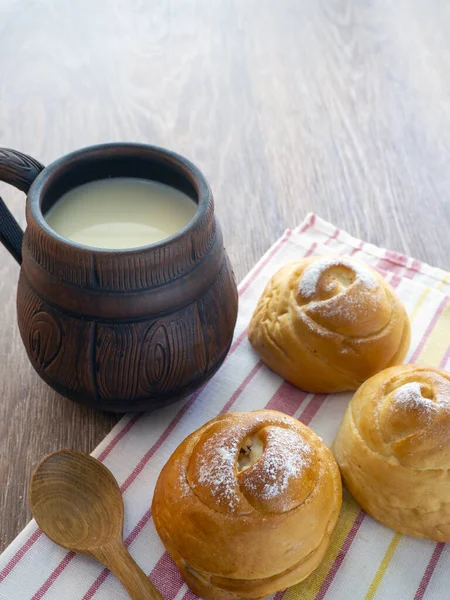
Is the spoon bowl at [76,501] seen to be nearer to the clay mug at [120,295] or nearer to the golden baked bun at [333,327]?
the clay mug at [120,295]

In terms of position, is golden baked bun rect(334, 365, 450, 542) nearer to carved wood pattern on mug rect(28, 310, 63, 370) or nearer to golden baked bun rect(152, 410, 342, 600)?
golden baked bun rect(152, 410, 342, 600)

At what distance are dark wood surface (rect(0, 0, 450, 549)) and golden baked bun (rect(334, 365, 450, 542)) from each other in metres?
0.28

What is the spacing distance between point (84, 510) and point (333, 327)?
32cm

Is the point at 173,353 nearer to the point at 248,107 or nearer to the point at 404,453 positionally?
the point at 404,453

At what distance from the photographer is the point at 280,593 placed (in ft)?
2.05

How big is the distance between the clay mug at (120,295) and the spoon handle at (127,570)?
0.14 m

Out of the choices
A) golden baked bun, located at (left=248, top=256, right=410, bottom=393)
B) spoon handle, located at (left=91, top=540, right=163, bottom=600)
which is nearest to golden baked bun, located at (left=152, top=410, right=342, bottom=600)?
spoon handle, located at (left=91, top=540, right=163, bottom=600)

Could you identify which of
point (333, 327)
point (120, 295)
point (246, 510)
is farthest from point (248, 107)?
point (246, 510)

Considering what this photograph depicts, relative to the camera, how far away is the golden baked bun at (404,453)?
63 centimetres

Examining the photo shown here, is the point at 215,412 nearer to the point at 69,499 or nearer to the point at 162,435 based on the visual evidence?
the point at 162,435

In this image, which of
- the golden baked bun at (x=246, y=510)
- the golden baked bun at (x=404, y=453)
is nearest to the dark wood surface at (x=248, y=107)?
the golden baked bun at (x=246, y=510)

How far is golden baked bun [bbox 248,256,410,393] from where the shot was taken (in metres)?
0.74

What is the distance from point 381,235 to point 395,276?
11cm

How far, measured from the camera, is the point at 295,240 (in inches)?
39.6
